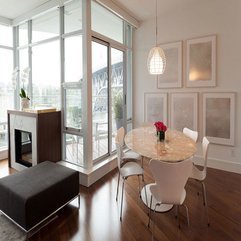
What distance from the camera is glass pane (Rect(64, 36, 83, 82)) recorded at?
119 inches

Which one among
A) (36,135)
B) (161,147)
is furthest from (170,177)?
(36,135)

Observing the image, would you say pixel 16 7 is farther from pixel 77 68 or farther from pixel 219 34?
pixel 219 34

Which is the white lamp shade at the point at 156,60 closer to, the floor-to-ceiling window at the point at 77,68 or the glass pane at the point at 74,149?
the floor-to-ceiling window at the point at 77,68

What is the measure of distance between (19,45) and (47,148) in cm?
264

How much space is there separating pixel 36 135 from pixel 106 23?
2.36 meters

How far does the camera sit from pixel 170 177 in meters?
1.57

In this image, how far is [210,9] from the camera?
3.38 metres

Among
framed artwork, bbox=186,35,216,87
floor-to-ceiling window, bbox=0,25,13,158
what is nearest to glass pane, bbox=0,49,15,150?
floor-to-ceiling window, bbox=0,25,13,158

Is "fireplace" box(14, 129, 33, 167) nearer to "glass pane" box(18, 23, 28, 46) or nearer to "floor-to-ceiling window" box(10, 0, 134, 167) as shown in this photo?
"floor-to-ceiling window" box(10, 0, 134, 167)

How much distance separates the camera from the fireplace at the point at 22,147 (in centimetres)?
335

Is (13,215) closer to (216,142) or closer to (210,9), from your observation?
(216,142)

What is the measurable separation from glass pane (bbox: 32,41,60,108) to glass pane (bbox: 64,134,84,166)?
2.15 feet

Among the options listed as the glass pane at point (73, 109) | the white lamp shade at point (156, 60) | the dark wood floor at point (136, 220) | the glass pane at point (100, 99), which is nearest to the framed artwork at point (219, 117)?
the dark wood floor at point (136, 220)

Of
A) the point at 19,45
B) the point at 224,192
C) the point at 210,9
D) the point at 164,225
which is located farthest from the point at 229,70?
the point at 19,45
